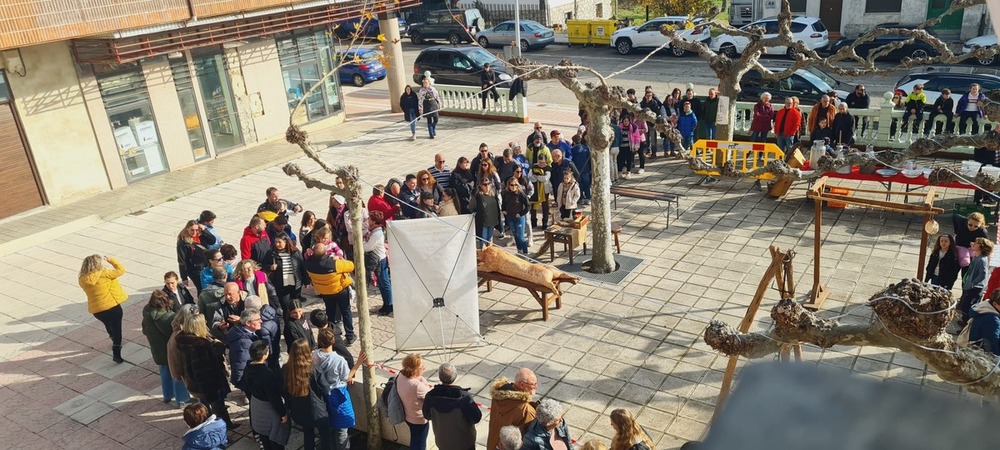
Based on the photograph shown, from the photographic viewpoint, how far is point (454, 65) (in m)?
24.2

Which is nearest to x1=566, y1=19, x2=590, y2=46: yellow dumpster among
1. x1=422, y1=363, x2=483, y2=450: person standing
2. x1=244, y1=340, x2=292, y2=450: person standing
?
x1=244, y1=340, x2=292, y2=450: person standing

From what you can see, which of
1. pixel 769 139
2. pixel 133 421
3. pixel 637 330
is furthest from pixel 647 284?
pixel 769 139

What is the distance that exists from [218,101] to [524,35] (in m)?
17.1

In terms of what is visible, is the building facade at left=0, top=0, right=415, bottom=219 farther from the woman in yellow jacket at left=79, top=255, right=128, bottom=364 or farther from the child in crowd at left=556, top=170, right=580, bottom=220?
the woman in yellow jacket at left=79, top=255, right=128, bottom=364

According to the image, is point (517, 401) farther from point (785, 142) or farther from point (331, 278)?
point (785, 142)

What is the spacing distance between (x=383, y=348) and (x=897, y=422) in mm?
7647

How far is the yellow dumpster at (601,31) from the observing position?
1279 inches

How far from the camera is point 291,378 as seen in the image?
6734 mm

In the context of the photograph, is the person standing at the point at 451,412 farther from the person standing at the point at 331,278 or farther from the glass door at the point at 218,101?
the glass door at the point at 218,101

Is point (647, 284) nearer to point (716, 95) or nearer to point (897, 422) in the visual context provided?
point (716, 95)

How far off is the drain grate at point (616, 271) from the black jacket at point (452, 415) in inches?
187

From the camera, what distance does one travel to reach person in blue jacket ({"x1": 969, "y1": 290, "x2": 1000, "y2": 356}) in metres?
6.98

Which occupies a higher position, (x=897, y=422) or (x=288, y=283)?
(x=897, y=422)

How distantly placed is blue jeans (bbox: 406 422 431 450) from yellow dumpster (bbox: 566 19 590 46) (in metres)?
28.2
